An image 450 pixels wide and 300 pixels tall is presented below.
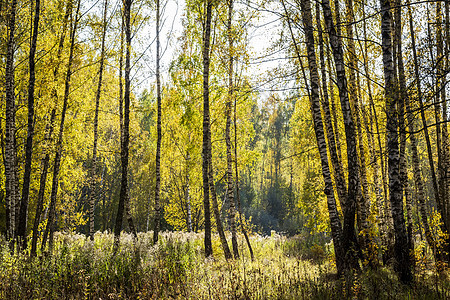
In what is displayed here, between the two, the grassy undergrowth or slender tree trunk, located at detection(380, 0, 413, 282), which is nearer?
the grassy undergrowth

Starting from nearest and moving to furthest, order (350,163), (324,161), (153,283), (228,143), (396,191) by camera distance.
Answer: (153,283) < (396,191) < (350,163) < (324,161) < (228,143)

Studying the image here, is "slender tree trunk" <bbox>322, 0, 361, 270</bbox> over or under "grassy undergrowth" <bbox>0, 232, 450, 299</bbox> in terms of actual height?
over

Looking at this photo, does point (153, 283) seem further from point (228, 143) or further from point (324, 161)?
point (228, 143)

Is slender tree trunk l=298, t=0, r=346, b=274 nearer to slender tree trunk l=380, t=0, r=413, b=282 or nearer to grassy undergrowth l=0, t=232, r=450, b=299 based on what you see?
grassy undergrowth l=0, t=232, r=450, b=299

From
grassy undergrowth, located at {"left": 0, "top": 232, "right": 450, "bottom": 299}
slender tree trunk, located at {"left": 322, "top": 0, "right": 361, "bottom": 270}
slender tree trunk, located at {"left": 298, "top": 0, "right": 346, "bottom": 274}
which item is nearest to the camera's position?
grassy undergrowth, located at {"left": 0, "top": 232, "right": 450, "bottom": 299}

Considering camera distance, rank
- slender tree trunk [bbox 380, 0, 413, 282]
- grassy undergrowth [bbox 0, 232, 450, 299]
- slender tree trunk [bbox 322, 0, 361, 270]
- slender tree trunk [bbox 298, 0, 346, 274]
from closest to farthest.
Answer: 1. grassy undergrowth [bbox 0, 232, 450, 299]
2. slender tree trunk [bbox 380, 0, 413, 282]
3. slender tree trunk [bbox 322, 0, 361, 270]
4. slender tree trunk [bbox 298, 0, 346, 274]

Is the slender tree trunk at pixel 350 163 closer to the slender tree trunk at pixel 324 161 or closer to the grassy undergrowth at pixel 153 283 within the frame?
the slender tree trunk at pixel 324 161

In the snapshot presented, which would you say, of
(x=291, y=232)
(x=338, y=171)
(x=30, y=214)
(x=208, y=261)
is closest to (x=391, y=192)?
(x=338, y=171)

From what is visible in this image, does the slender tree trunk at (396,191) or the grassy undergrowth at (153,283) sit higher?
the slender tree trunk at (396,191)

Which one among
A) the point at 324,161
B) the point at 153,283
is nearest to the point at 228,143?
the point at 324,161

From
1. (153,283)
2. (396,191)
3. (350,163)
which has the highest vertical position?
(350,163)

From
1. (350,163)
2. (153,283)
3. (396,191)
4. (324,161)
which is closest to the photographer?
(153,283)

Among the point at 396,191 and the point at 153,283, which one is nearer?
the point at 153,283

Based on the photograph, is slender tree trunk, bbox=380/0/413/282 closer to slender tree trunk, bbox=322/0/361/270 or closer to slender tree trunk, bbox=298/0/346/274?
slender tree trunk, bbox=322/0/361/270
